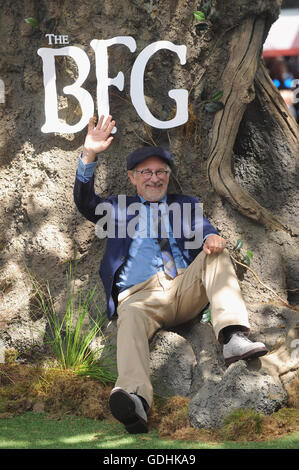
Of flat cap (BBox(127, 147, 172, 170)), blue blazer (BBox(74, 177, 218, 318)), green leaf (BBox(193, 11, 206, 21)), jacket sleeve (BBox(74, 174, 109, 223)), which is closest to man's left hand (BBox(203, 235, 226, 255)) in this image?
blue blazer (BBox(74, 177, 218, 318))

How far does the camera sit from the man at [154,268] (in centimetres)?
473

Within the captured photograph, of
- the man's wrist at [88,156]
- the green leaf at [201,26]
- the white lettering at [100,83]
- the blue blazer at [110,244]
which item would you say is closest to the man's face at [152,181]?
the blue blazer at [110,244]

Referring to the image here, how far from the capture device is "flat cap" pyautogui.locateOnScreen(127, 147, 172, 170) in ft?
17.9

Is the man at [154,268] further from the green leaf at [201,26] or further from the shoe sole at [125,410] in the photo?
the green leaf at [201,26]

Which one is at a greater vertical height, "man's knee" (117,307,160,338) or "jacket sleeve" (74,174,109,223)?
"jacket sleeve" (74,174,109,223)

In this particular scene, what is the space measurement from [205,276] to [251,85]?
5.90 feet

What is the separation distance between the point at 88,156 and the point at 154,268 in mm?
957

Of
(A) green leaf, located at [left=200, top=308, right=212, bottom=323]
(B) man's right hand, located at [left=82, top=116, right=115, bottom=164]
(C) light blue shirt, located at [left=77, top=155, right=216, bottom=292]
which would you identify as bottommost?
(A) green leaf, located at [left=200, top=308, right=212, bottom=323]

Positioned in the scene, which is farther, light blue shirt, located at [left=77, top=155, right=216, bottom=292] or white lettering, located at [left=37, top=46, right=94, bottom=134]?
white lettering, located at [left=37, top=46, right=94, bottom=134]

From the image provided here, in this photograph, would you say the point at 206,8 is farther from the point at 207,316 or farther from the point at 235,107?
the point at 207,316

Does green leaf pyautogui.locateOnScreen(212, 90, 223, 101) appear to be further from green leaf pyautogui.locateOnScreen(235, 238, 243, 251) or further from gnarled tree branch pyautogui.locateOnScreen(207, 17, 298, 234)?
green leaf pyautogui.locateOnScreen(235, 238, 243, 251)

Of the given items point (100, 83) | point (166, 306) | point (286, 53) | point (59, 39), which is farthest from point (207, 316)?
point (286, 53)

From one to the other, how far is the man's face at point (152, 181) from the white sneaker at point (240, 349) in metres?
1.33

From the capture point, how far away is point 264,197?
20.7 feet
